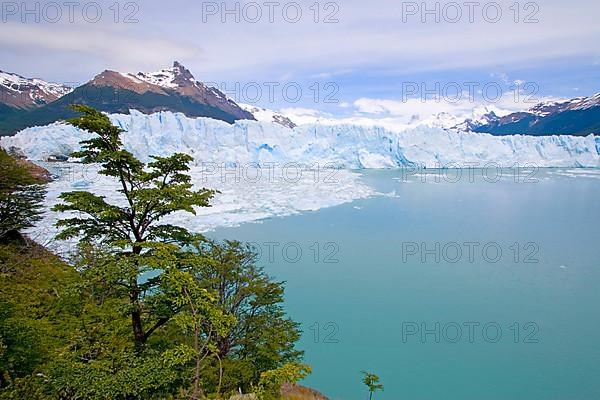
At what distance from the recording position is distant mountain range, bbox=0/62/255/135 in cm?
5609

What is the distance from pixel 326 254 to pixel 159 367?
9.14 m

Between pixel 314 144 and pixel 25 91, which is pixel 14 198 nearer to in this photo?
pixel 314 144

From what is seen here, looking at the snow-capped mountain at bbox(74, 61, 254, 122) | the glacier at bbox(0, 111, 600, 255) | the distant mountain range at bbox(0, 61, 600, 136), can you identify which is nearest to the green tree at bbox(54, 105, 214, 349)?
the glacier at bbox(0, 111, 600, 255)

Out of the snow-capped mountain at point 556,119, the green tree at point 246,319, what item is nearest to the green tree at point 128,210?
the green tree at point 246,319

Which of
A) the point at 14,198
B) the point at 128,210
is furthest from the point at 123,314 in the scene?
the point at 14,198

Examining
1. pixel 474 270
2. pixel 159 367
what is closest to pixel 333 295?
pixel 474 270

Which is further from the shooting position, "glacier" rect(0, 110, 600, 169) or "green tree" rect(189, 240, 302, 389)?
"glacier" rect(0, 110, 600, 169)

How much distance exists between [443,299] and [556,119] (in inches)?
2896

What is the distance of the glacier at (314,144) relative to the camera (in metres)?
29.7

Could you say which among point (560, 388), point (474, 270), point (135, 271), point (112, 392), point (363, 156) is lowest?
point (560, 388)

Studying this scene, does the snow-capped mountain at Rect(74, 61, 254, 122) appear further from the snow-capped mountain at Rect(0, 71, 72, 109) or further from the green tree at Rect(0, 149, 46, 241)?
the green tree at Rect(0, 149, 46, 241)

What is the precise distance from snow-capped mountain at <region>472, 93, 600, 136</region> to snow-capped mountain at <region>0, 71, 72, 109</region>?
8554 centimetres

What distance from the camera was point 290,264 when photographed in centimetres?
1108

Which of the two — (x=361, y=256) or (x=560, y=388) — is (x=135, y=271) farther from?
(x=361, y=256)
